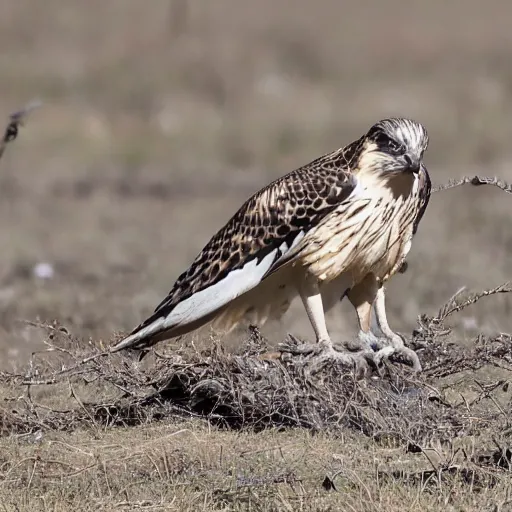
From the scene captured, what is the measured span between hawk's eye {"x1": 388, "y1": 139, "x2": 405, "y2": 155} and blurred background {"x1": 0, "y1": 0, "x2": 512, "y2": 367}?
1393 mm

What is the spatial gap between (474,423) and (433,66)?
1880 cm

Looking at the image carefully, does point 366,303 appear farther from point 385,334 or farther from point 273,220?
point 273,220

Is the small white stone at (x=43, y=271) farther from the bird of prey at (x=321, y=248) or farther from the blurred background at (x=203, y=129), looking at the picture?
the bird of prey at (x=321, y=248)

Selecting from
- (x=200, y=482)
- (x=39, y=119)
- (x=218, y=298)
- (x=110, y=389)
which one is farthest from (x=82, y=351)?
(x=39, y=119)

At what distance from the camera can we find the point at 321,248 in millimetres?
5402

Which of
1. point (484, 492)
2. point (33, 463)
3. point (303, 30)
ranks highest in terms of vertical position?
point (303, 30)

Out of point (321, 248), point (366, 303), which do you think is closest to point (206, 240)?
point (366, 303)

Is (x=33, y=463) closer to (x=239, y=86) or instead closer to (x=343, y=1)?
(x=239, y=86)

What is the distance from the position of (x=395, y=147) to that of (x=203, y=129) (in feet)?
47.0

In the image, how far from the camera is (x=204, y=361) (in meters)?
5.30

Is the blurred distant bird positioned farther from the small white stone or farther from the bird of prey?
the small white stone

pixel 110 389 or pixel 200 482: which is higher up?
pixel 110 389

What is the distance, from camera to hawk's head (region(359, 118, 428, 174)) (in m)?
5.37

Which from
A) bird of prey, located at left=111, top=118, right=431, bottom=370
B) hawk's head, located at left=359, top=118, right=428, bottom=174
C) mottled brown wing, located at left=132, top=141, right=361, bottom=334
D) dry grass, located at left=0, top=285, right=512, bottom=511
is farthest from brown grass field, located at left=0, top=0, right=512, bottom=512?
hawk's head, located at left=359, top=118, right=428, bottom=174
